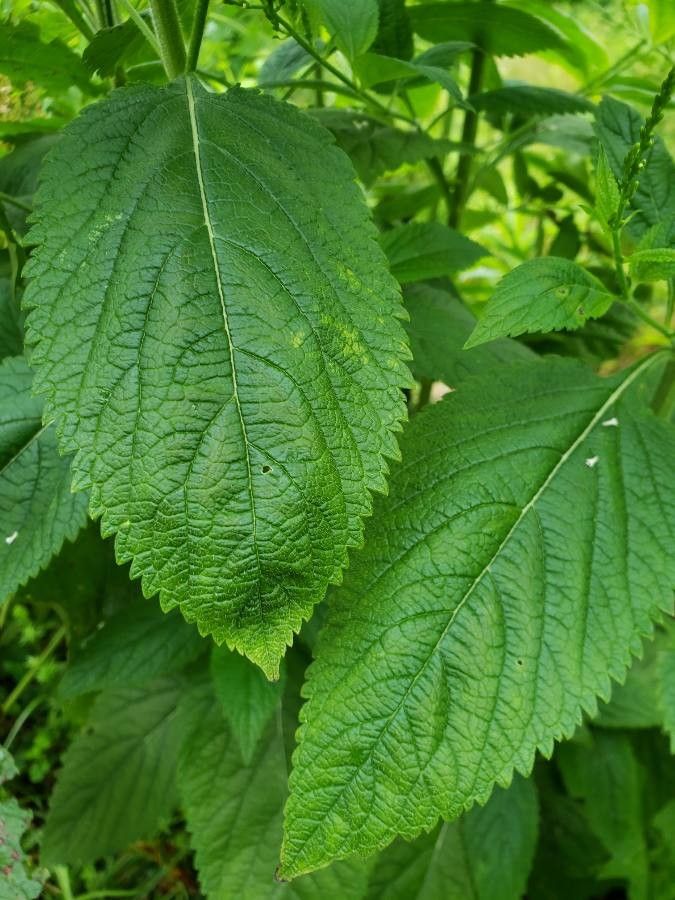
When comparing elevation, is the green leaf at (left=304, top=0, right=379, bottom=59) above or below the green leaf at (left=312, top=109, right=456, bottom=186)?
below

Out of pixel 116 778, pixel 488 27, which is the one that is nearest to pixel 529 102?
pixel 488 27

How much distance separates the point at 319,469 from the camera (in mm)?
736

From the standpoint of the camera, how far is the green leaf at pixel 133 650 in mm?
1302

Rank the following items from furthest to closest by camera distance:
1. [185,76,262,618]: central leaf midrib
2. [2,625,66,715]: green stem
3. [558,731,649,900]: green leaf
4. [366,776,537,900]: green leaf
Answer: [2,625,66,715]: green stem, [558,731,649,900]: green leaf, [366,776,537,900]: green leaf, [185,76,262,618]: central leaf midrib

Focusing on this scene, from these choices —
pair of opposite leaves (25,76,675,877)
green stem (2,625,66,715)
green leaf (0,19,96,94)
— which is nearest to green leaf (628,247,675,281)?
pair of opposite leaves (25,76,675,877)

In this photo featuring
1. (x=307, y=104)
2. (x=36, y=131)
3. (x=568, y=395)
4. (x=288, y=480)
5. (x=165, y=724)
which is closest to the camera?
(x=288, y=480)

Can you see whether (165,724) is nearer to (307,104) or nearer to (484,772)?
(484,772)

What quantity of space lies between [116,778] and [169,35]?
51.1 inches

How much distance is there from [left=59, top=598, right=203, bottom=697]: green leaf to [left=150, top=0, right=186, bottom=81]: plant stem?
2.65 feet

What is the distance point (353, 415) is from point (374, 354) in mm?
68

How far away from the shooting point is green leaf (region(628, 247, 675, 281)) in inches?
34.0

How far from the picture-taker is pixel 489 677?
868 millimetres

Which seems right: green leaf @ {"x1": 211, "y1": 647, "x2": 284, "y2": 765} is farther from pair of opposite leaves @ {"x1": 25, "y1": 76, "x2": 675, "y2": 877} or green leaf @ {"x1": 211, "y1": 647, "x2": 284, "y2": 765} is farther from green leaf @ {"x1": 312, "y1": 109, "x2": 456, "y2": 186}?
green leaf @ {"x1": 312, "y1": 109, "x2": 456, "y2": 186}

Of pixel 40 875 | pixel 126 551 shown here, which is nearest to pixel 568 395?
pixel 126 551
